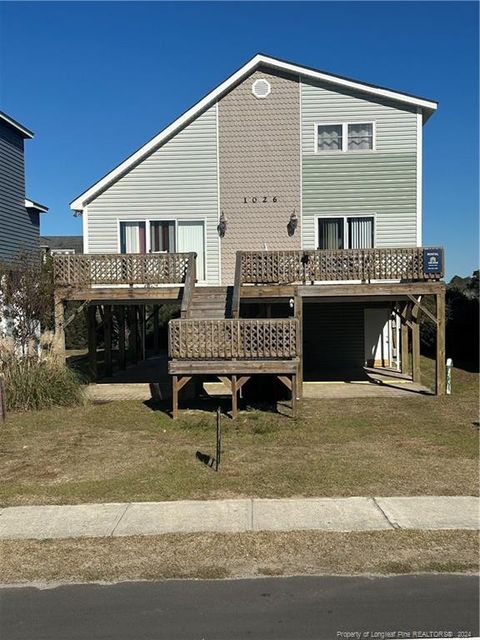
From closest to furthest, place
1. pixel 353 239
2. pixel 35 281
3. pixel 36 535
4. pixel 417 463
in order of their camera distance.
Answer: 1. pixel 36 535
2. pixel 417 463
3. pixel 35 281
4. pixel 353 239

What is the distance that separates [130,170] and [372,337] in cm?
988

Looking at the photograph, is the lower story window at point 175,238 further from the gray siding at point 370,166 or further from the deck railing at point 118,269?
the gray siding at point 370,166

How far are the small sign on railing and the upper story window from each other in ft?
14.2

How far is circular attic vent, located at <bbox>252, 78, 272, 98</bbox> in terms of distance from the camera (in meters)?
16.9

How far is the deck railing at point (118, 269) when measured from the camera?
15.2m

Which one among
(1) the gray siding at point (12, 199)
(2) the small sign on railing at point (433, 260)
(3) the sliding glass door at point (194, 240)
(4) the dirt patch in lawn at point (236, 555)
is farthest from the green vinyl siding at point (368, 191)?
(4) the dirt patch in lawn at point (236, 555)

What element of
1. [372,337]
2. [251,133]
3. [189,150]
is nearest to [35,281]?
[189,150]

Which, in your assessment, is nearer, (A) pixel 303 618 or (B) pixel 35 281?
(A) pixel 303 618

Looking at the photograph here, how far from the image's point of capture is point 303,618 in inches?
158

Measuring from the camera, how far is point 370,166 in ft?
55.0

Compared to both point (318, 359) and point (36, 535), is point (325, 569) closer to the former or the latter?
point (36, 535)

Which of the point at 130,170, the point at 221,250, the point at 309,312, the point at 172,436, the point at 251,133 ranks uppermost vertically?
the point at 251,133

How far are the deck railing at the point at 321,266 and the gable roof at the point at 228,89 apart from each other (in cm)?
490

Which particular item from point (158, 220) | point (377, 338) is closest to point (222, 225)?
point (158, 220)
